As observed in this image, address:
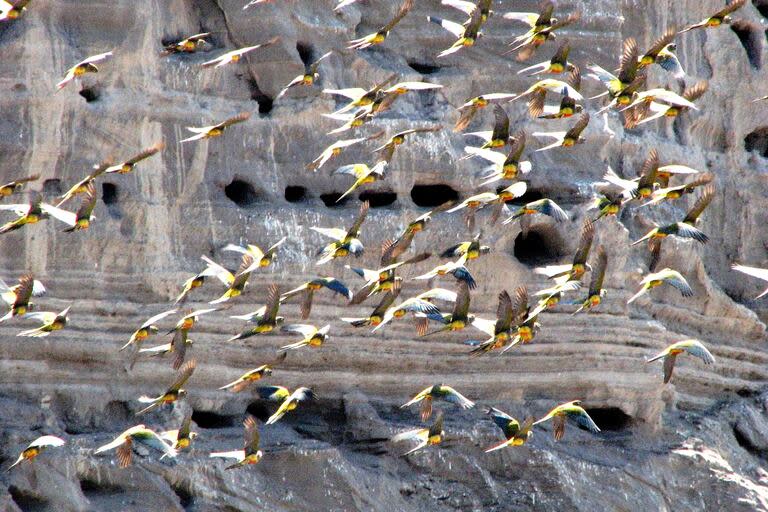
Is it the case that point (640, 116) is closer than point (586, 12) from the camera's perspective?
Yes

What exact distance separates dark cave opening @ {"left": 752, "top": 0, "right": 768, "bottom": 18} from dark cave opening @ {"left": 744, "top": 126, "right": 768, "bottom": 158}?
51.6 inches

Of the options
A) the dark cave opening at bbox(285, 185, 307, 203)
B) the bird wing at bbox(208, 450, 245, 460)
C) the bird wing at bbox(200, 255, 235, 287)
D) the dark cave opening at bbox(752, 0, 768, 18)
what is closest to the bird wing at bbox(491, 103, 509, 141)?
the bird wing at bbox(200, 255, 235, 287)

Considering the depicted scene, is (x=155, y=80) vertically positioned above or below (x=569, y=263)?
above

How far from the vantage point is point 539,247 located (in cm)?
2130

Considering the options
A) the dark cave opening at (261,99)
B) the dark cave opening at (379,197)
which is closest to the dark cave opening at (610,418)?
the dark cave opening at (379,197)

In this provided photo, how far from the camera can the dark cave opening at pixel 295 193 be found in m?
20.5

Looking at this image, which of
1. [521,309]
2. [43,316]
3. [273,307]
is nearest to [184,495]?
[273,307]

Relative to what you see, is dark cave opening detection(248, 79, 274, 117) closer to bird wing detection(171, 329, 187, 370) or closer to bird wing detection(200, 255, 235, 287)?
bird wing detection(200, 255, 235, 287)

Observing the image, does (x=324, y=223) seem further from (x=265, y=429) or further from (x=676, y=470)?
(x=676, y=470)

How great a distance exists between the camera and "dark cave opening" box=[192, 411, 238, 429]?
64.2 ft

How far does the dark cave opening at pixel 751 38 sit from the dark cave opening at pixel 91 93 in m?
7.58

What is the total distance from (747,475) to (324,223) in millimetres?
4802

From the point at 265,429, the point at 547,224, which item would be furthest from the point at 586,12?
the point at 265,429

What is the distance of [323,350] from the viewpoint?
65.8ft
